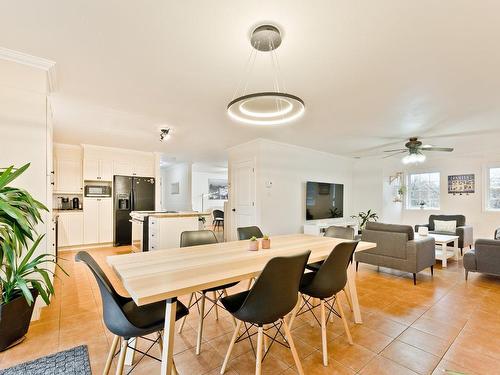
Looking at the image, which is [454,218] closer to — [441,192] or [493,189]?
[441,192]

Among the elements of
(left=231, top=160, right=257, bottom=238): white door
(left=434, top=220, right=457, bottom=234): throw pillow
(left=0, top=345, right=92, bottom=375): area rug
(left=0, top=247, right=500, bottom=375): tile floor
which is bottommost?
(left=0, top=247, right=500, bottom=375): tile floor

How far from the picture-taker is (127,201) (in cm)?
601

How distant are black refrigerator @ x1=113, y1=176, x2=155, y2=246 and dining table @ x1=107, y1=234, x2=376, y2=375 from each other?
450cm

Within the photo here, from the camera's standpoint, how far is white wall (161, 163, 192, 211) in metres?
8.95

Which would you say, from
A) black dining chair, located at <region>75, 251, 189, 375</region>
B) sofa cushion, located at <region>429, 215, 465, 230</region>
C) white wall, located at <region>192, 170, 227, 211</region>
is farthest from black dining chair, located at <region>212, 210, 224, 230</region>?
black dining chair, located at <region>75, 251, 189, 375</region>

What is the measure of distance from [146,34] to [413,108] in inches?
130

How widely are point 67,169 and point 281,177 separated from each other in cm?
476

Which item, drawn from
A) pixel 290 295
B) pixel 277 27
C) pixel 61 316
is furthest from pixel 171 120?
pixel 290 295

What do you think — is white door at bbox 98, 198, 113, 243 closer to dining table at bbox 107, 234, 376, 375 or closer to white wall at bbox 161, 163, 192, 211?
white wall at bbox 161, 163, 192, 211

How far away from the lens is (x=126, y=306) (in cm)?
166

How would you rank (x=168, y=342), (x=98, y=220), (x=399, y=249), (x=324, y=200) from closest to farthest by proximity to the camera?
1. (x=168, y=342)
2. (x=399, y=249)
3. (x=98, y=220)
4. (x=324, y=200)

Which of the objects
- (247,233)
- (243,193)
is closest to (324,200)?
(243,193)

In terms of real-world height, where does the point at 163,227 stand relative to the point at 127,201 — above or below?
below

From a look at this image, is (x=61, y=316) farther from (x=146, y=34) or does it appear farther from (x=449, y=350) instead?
(x=449, y=350)
